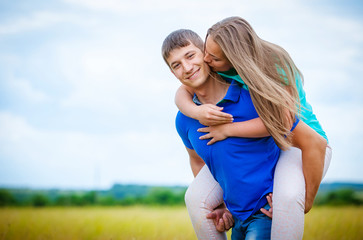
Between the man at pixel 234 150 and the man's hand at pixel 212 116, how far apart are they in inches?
4.9

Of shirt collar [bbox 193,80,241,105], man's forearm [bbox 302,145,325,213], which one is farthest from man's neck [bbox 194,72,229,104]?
man's forearm [bbox 302,145,325,213]

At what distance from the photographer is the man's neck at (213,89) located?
3352 mm

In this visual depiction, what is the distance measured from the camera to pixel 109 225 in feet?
20.1

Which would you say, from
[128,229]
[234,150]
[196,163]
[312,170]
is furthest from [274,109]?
[128,229]

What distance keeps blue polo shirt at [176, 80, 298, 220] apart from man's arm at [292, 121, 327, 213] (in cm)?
12

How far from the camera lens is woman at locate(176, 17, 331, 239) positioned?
9.57 feet

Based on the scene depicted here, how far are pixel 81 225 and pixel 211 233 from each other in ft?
11.3

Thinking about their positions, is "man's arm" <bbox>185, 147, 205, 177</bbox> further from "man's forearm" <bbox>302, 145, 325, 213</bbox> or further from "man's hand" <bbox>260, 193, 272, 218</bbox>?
"man's forearm" <bbox>302, 145, 325, 213</bbox>

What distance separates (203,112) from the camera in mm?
3107

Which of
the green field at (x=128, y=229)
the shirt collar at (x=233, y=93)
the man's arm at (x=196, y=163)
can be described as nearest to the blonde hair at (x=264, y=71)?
the shirt collar at (x=233, y=93)

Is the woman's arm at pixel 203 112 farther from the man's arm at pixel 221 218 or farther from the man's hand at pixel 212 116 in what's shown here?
the man's arm at pixel 221 218

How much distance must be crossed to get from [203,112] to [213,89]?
377mm

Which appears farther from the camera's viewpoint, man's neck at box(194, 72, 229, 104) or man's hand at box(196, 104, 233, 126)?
man's neck at box(194, 72, 229, 104)

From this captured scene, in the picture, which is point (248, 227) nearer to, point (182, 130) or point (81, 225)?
point (182, 130)
